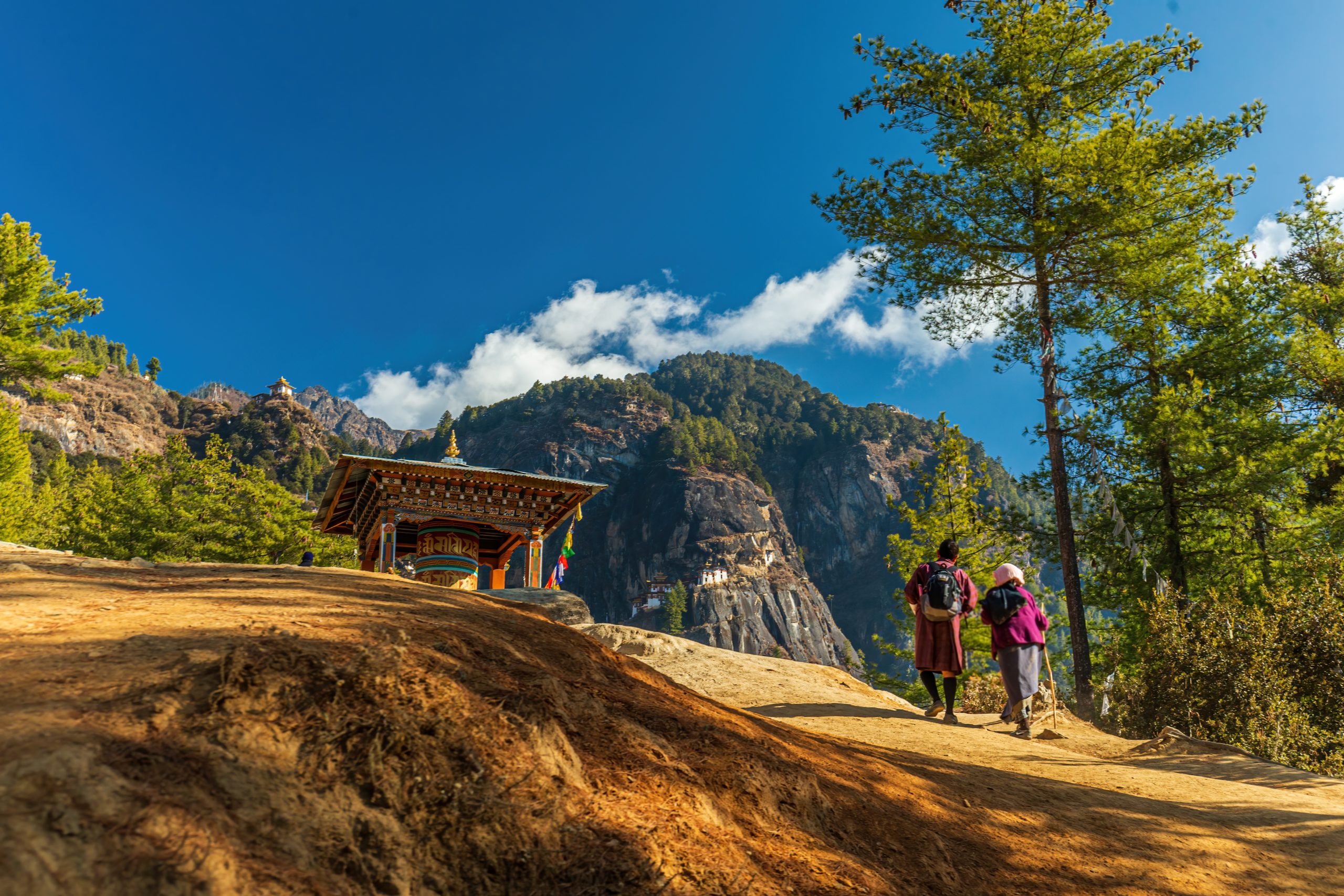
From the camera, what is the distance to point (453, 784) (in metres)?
3.10

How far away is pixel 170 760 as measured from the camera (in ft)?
8.50

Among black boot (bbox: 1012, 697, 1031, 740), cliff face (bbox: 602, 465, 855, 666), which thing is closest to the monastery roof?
black boot (bbox: 1012, 697, 1031, 740)

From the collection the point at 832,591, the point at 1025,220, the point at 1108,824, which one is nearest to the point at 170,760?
the point at 1108,824

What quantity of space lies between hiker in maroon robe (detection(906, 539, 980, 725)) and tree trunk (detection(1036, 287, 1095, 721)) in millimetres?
4873

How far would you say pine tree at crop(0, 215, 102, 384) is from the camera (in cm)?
2444

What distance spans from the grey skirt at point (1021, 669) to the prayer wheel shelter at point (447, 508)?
10274mm

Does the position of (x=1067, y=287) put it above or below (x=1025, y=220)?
below

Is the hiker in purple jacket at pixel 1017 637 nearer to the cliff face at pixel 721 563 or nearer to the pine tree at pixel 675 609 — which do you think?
the pine tree at pixel 675 609

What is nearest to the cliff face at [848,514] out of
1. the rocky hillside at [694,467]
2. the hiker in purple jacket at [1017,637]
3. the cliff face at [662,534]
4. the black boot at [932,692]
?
the rocky hillside at [694,467]

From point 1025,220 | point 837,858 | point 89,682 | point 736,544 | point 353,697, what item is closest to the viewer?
point 89,682

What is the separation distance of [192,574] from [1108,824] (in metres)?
7.06

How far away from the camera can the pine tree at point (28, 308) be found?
24.4 meters

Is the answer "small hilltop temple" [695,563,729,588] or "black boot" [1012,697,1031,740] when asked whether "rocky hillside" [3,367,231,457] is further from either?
"black boot" [1012,697,1031,740]

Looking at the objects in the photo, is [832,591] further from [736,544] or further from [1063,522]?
[1063,522]
